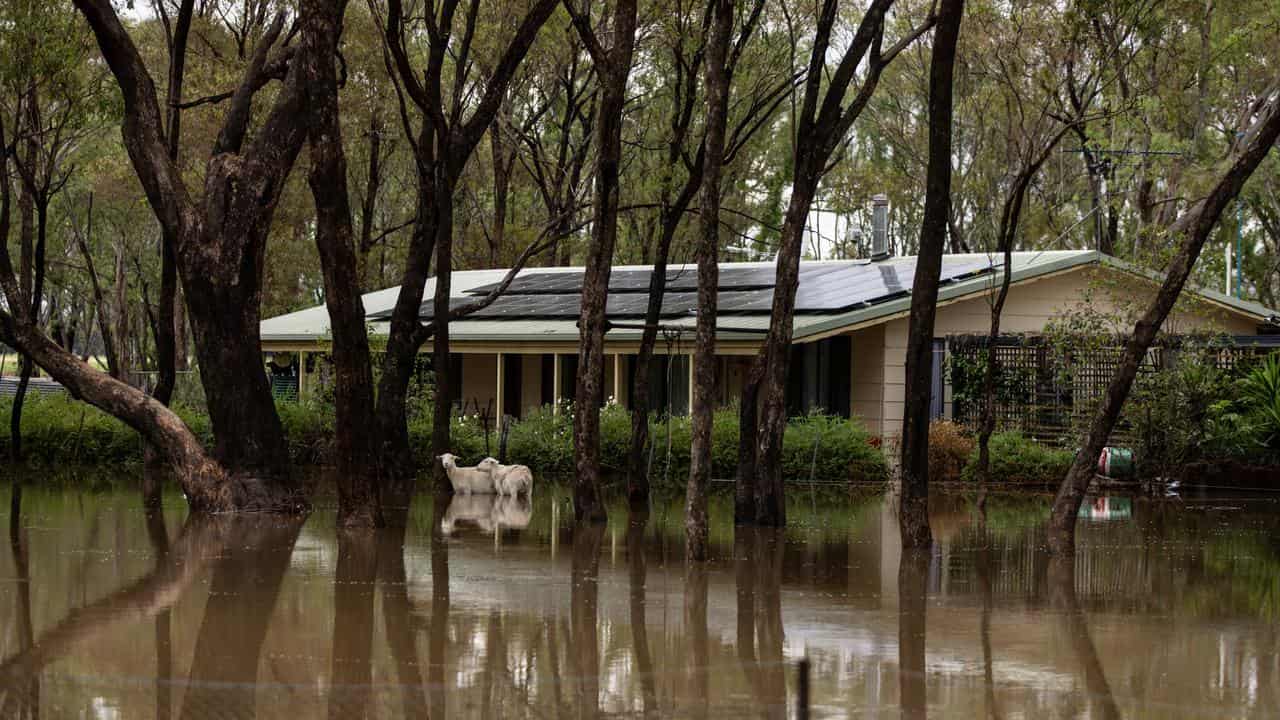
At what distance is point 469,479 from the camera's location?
23.0 meters

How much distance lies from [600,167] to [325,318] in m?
19.8

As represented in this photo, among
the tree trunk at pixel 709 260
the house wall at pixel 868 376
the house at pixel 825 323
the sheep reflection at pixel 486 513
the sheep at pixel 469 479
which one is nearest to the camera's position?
the tree trunk at pixel 709 260

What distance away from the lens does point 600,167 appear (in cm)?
1770

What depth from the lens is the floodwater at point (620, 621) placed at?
8.71 metres

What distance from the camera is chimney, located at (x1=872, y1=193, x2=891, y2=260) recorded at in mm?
32434

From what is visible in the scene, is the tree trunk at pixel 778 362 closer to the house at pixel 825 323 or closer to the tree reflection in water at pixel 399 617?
the tree reflection in water at pixel 399 617

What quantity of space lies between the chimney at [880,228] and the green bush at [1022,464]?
811cm

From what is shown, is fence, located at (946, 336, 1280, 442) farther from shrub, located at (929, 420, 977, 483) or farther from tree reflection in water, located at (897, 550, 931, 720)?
tree reflection in water, located at (897, 550, 931, 720)

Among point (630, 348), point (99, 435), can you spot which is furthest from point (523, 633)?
point (99, 435)

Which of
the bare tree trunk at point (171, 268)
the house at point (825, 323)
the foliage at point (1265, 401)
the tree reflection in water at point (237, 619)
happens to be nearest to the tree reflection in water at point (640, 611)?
the tree reflection in water at point (237, 619)

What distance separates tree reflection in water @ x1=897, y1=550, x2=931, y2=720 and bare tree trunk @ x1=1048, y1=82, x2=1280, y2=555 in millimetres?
1563

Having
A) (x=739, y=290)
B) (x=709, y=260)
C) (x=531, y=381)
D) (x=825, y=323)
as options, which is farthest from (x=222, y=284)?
(x=531, y=381)

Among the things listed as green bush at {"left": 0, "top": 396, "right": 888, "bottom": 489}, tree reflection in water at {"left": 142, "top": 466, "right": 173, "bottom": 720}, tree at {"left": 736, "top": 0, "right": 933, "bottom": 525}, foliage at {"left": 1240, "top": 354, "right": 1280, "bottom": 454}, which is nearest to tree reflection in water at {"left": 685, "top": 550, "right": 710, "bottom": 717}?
tree reflection in water at {"left": 142, "top": 466, "right": 173, "bottom": 720}

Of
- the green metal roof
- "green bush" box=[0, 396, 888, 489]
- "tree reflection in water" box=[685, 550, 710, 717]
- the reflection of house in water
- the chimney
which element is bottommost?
"tree reflection in water" box=[685, 550, 710, 717]
